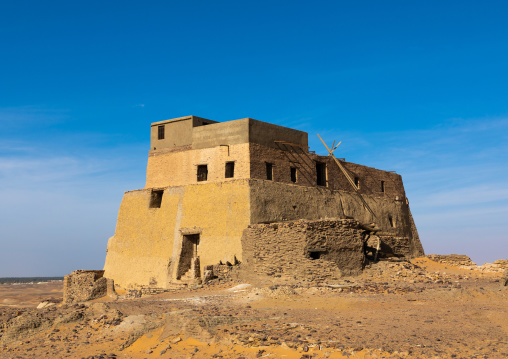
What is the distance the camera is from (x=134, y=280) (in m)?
24.1

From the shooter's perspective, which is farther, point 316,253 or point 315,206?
point 315,206

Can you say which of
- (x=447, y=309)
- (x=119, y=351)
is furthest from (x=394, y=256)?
(x=119, y=351)

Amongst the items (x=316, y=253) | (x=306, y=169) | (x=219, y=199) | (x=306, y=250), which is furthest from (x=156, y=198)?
(x=306, y=250)

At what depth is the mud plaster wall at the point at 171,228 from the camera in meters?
21.7

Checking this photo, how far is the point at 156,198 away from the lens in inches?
1001

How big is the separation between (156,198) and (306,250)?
35.7 feet

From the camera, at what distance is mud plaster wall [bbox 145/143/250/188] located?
75.8 feet

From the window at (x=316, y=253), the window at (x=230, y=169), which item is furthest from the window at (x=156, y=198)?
the window at (x=316, y=253)

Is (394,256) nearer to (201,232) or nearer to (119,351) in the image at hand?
(201,232)

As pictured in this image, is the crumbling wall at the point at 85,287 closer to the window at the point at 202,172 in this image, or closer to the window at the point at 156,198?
the window at the point at 156,198

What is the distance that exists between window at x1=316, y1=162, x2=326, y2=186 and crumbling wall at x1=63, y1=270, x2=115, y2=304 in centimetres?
1165

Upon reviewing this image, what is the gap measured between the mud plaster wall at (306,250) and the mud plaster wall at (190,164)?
5.38 m

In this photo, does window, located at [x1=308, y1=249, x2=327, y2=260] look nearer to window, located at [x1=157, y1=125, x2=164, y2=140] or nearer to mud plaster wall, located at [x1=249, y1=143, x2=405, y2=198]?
mud plaster wall, located at [x1=249, y1=143, x2=405, y2=198]

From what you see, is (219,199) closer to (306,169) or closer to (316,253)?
(306,169)
